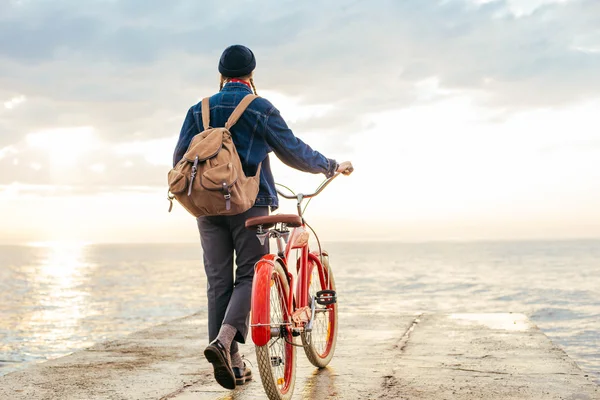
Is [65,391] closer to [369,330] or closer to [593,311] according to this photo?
[369,330]

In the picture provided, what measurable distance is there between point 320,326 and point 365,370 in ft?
1.58

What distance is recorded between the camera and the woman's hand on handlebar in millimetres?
4764

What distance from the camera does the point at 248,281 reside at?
14.6ft

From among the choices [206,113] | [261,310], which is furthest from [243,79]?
[261,310]

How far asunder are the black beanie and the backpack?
0.59 m

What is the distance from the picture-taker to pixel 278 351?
170 inches

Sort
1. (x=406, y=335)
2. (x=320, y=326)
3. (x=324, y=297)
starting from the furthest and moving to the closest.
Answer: (x=406, y=335) → (x=320, y=326) → (x=324, y=297)

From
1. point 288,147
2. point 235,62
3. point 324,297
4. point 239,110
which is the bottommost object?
point 324,297

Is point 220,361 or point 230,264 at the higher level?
point 230,264

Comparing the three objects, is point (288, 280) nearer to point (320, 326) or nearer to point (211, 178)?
point (211, 178)

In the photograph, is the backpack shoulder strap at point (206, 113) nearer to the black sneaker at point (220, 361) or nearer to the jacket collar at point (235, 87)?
the jacket collar at point (235, 87)

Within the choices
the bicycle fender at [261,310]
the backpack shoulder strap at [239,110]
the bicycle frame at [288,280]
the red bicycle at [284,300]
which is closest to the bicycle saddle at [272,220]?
the red bicycle at [284,300]

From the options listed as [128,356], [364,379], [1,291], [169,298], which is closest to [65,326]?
[169,298]

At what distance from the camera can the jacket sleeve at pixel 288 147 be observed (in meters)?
4.33
